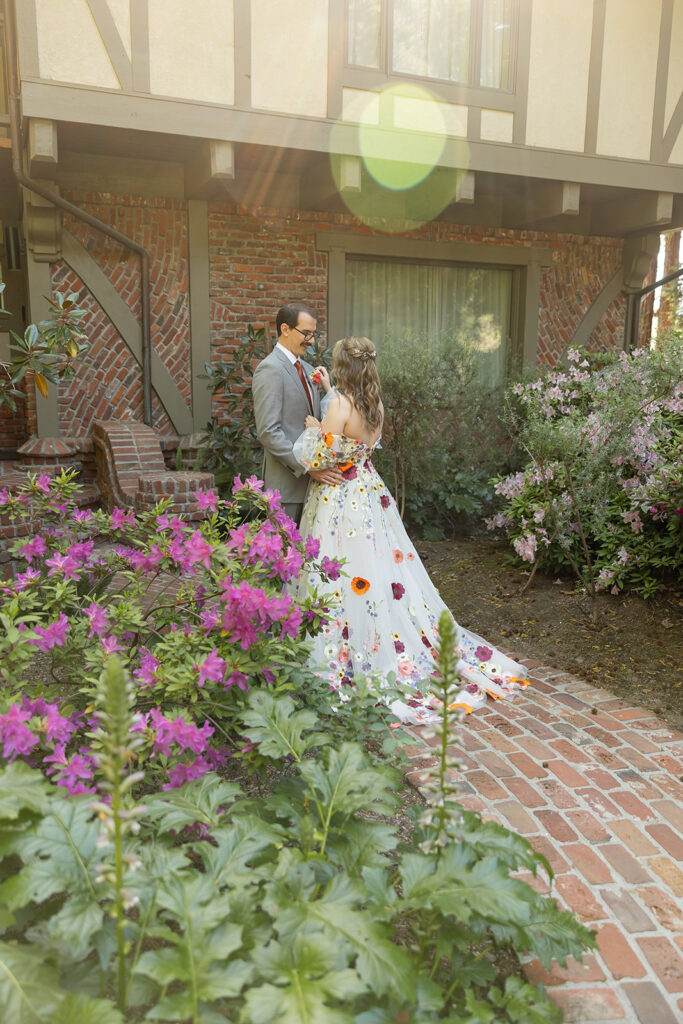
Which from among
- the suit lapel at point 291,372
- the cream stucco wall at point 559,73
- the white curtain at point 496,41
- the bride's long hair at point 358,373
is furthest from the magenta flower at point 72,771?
the white curtain at point 496,41

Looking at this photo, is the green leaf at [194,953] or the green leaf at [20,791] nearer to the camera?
the green leaf at [194,953]

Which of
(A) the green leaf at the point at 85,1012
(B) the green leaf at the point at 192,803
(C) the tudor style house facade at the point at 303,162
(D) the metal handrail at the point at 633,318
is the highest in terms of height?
(C) the tudor style house facade at the point at 303,162

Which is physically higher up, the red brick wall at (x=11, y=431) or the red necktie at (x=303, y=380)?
the red necktie at (x=303, y=380)

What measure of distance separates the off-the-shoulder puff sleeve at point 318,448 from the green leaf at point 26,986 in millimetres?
2673

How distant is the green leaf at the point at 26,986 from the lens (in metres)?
1.27

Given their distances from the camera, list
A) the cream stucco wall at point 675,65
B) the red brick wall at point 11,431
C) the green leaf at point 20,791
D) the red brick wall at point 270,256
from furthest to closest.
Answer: the red brick wall at point 11,431, the cream stucco wall at point 675,65, the red brick wall at point 270,256, the green leaf at point 20,791

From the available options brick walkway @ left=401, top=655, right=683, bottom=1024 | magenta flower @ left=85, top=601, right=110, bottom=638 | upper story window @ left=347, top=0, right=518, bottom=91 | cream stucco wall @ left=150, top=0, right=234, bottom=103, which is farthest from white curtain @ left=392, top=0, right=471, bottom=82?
magenta flower @ left=85, top=601, right=110, bottom=638

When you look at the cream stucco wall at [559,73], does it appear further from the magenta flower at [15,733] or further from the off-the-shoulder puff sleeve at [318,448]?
the magenta flower at [15,733]

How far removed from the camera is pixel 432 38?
7250 millimetres

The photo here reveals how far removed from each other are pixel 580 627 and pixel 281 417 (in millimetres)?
2415

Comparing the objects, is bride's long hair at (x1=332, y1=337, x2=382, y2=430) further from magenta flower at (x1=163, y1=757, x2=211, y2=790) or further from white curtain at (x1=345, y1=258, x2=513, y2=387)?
white curtain at (x1=345, y1=258, x2=513, y2=387)

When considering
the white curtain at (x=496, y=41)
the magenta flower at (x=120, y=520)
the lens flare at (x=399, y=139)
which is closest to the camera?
the magenta flower at (x=120, y=520)

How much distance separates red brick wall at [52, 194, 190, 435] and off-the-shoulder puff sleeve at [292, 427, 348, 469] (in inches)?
153

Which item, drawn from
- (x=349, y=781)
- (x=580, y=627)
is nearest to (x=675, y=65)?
(x=580, y=627)
